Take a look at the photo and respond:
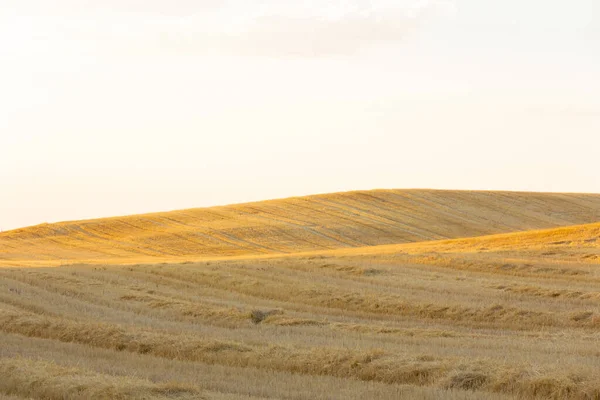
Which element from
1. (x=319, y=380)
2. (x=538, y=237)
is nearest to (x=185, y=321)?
(x=319, y=380)

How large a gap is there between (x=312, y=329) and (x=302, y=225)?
40402mm

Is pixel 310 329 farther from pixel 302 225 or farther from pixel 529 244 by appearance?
pixel 302 225

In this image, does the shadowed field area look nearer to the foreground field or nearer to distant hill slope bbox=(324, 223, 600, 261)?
the foreground field

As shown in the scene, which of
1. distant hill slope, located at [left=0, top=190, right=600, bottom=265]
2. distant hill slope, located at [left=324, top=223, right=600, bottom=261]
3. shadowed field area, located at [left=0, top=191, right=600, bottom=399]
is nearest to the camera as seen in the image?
shadowed field area, located at [left=0, top=191, right=600, bottom=399]

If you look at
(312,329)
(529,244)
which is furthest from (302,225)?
(312,329)

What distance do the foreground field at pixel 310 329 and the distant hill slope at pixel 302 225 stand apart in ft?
67.7

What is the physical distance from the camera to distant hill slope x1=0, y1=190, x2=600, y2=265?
5175cm

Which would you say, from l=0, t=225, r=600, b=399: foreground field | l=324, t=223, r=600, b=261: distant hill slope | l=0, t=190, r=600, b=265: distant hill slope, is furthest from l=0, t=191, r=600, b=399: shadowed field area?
l=0, t=190, r=600, b=265: distant hill slope

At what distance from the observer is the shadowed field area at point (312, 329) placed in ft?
34.7

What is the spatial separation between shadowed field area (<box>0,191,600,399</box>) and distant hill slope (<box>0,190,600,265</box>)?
19.7 meters

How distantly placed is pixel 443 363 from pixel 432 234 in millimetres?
46200

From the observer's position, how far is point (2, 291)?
21781 mm

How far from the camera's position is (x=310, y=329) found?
1700cm

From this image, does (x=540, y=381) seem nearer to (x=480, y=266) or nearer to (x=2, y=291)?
(x=2, y=291)
